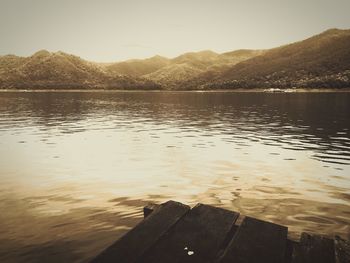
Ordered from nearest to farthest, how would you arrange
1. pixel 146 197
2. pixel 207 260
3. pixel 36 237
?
1. pixel 207 260
2. pixel 36 237
3. pixel 146 197

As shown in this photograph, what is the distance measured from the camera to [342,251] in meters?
3.71

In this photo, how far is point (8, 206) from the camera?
9.36 m

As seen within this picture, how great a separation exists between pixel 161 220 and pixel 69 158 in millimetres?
13226

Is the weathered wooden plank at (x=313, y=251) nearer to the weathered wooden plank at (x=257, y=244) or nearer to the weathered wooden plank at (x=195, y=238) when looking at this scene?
the weathered wooden plank at (x=257, y=244)

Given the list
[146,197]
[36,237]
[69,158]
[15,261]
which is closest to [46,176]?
[69,158]

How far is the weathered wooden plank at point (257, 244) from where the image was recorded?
3.54 meters

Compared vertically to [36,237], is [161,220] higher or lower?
higher

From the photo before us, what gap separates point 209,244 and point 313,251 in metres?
1.25

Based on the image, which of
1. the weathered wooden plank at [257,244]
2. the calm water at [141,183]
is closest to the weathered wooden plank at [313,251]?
the weathered wooden plank at [257,244]

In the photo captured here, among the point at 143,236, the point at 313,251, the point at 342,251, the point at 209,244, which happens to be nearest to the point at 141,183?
the point at 143,236

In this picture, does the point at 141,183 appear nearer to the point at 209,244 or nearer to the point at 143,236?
the point at 143,236

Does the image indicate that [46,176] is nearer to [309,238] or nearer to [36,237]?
[36,237]

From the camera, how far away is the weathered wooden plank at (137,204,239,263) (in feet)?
11.7

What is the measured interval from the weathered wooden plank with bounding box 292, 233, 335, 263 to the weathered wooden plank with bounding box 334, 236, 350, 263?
0.05 meters
